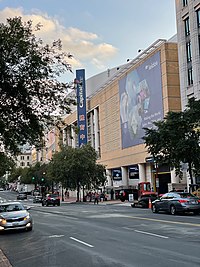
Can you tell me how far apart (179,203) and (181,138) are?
24.0ft

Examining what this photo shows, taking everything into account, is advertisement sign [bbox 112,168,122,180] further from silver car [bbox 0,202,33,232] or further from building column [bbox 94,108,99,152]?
silver car [bbox 0,202,33,232]

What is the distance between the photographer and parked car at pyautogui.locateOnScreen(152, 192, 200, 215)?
85.5 ft

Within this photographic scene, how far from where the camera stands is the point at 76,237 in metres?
16.4

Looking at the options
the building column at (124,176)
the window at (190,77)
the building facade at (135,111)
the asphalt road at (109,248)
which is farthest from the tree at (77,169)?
the asphalt road at (109,248)

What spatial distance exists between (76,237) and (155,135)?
61.6 feet

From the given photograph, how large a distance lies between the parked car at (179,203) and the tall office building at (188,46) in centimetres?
1995

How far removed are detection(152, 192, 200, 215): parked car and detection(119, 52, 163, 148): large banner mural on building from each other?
85.8ft

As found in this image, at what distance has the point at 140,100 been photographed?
58875mm

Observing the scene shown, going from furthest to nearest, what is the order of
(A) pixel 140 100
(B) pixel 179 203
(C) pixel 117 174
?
(C) pixel 117 174 < (A) pixel 140 100 < (B) pixel 179 203

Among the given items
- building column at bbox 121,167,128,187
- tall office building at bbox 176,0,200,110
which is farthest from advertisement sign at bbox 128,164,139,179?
tall office building at bbox 176,0,200,110

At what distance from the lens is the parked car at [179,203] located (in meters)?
26.1

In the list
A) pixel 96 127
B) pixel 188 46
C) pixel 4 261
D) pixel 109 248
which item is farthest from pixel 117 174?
pixel 4 261

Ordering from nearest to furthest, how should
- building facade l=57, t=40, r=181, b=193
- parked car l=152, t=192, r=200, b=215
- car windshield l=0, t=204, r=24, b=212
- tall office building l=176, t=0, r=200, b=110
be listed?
car windshield l=0, t=204, r=24, b=212 < parked car l=152, t=192, r=200, b=215 < tall office building l=176, t=0, r=200, b=110 < building facade l=57, t=40, r=181, b=193

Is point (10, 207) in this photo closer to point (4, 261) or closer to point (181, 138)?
point (4, 261)
